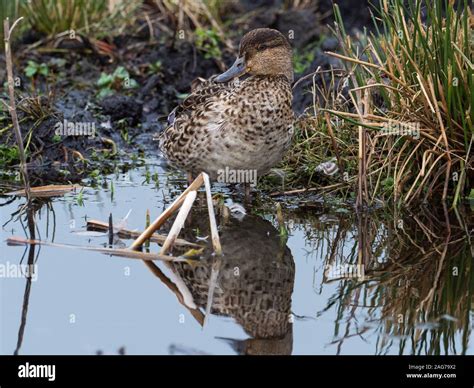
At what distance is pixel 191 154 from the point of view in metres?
6.54

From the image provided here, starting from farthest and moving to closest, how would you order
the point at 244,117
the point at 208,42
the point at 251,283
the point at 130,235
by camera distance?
the point at 208,42 < the point at 244,117 < the point at 130,235 < the point at 251,283

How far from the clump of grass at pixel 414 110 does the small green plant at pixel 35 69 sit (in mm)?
3429

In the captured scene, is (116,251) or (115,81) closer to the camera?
(116,251)

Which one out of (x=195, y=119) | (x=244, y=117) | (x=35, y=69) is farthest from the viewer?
(x=35, y=69)

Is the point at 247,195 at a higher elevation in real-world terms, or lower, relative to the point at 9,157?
lower

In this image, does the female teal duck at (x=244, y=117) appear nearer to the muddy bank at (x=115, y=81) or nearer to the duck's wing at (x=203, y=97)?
the duck's wing at (x=203, y=97)

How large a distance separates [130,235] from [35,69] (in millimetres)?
3913

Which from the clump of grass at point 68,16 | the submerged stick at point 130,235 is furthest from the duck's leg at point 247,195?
the clump of grass at point 68,16

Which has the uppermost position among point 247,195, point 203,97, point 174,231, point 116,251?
point 203,97

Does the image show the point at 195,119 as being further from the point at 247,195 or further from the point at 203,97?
the point at 247,195

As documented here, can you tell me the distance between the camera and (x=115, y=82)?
928cm

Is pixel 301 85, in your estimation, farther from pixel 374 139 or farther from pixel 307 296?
pixel 307 296

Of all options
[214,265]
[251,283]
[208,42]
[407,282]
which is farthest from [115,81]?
[407,282]

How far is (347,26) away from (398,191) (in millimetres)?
4781
